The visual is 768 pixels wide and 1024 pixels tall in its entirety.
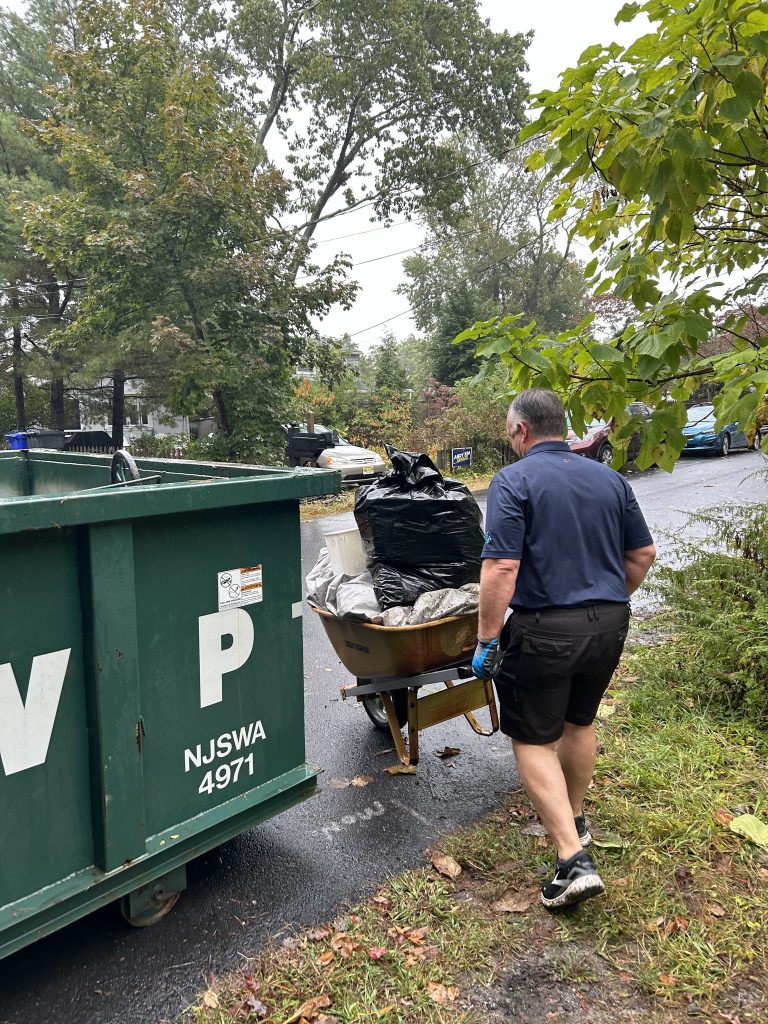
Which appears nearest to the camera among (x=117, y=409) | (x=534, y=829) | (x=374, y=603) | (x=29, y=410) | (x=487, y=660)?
(x=487, y=660)

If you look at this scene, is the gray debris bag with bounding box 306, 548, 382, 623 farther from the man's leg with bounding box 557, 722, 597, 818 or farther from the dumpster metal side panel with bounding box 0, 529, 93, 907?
the dumpster metal side panel with bounding box 0, 529, 93, 907

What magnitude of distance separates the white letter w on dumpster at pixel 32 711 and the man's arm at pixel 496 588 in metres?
1.44

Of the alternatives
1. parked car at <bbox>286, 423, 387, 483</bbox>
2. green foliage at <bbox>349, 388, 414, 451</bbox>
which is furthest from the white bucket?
green foliage at <bbox>349, 388, 414, 451</bbox>

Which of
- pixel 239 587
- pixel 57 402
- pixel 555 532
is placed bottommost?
pixel 239 587

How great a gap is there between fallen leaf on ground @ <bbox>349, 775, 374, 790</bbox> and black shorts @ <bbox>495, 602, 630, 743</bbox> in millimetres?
1179

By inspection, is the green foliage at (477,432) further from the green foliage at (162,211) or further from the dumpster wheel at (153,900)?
the dumpster wheel at (153,900)

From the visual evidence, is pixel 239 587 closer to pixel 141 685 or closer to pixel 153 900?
pixel 141 685

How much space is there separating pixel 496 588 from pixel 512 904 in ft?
3.96

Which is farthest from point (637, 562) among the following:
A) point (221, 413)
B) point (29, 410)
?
point (29, 410)

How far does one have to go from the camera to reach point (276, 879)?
280 cm

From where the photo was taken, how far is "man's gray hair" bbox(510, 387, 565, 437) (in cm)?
274

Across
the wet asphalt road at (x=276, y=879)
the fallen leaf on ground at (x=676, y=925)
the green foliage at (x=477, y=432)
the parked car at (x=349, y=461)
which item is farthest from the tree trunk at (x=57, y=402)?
the fallen leaf on ground at (x=676, y=925)

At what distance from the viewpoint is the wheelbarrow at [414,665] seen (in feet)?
10.7

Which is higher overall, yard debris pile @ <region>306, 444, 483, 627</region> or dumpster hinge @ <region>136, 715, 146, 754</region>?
yard debris pile @ <region>306, 444, 483, 627</region>
